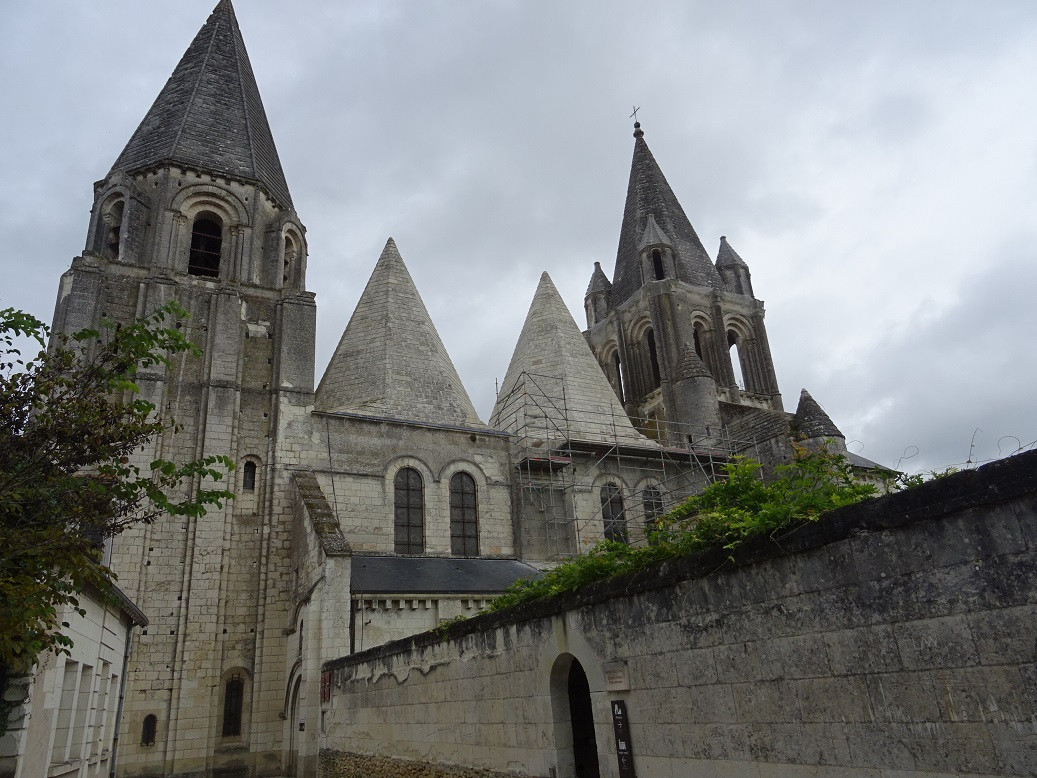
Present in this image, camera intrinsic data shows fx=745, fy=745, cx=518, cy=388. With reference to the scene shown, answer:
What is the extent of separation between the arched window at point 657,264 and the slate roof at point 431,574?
25590mm

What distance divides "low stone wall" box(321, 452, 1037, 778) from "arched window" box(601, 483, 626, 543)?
14943mm

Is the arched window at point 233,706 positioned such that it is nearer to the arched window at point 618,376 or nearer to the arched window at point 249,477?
the arched window at point 249,477

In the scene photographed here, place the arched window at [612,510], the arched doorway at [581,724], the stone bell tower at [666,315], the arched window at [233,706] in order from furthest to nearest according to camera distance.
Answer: the stone bell tower at [666,315] → the arched window at [612,510] → the arched window at [233,706] → the arched doorway at [581,724]

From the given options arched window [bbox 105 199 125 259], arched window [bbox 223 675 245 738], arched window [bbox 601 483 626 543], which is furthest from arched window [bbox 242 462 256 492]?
arched window [bbox 601 483 626 543]

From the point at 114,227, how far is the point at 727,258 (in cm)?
3501

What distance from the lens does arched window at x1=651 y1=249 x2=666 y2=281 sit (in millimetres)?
41906

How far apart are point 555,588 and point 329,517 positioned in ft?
34.2

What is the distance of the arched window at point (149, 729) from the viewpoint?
15.9 metres

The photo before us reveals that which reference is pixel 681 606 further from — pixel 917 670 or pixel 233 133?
pixel 233 133

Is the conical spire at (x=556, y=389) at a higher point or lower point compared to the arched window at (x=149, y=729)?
higher

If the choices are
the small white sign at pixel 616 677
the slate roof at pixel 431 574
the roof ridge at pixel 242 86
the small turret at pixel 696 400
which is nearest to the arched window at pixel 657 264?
the small turret at pixel 696 400

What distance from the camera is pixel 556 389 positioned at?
26.4 meters

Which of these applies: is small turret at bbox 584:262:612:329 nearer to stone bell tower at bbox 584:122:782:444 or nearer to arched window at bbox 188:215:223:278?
stone bell tower at bbox 584:122:782:444

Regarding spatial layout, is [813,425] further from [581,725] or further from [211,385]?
[581,725]
